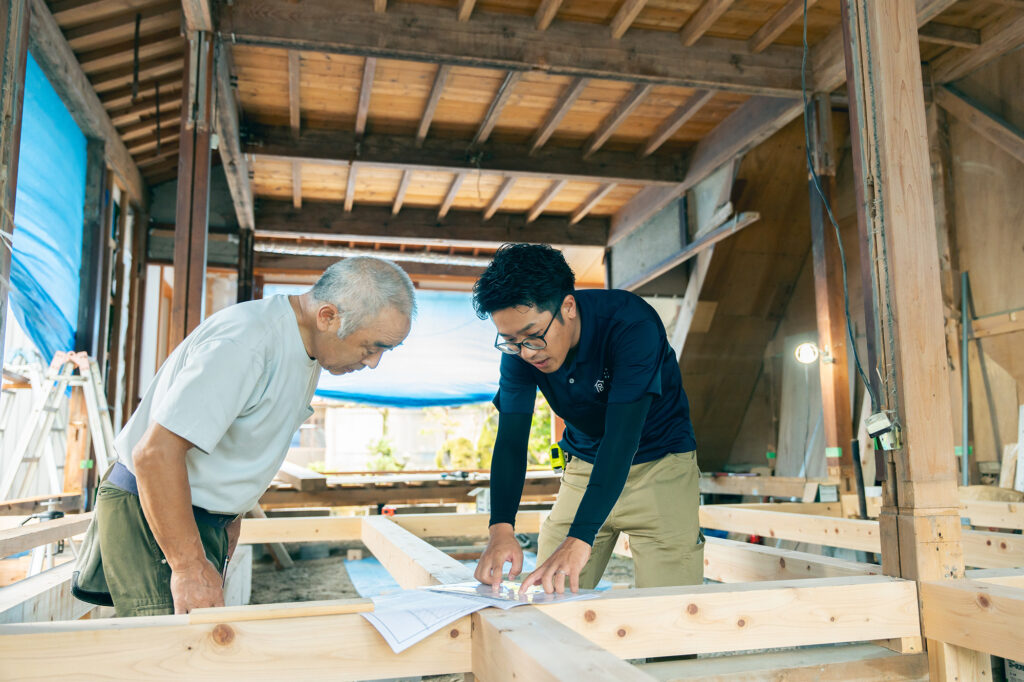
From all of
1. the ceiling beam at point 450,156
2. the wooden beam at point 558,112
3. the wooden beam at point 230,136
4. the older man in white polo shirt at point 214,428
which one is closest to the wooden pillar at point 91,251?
the wooden beam at point 230,136

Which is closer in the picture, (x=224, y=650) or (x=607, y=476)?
(x=224, y=650)

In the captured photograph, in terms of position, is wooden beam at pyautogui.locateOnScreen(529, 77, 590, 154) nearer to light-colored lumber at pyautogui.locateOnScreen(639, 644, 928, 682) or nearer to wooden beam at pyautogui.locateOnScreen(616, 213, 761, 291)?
wooden beam at pyautogui.locateOnScreen(616, 213, 761, 291)

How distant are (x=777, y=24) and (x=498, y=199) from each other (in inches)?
127

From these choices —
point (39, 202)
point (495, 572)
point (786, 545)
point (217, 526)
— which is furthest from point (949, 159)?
point (39, 202)

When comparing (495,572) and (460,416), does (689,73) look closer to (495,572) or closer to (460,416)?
(495,572)

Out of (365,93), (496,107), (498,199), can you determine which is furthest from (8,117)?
(498,199)

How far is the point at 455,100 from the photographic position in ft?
18.6

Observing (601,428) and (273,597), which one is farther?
(273,597)

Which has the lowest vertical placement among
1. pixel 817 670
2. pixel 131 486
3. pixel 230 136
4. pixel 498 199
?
pixel 817 670

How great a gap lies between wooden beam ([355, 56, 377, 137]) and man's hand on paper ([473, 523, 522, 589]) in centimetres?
351

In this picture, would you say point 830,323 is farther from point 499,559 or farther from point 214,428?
point 214,428

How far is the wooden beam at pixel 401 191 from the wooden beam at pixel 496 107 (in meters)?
0.77

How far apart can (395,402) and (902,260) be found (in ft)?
23.7

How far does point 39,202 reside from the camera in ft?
15.3
